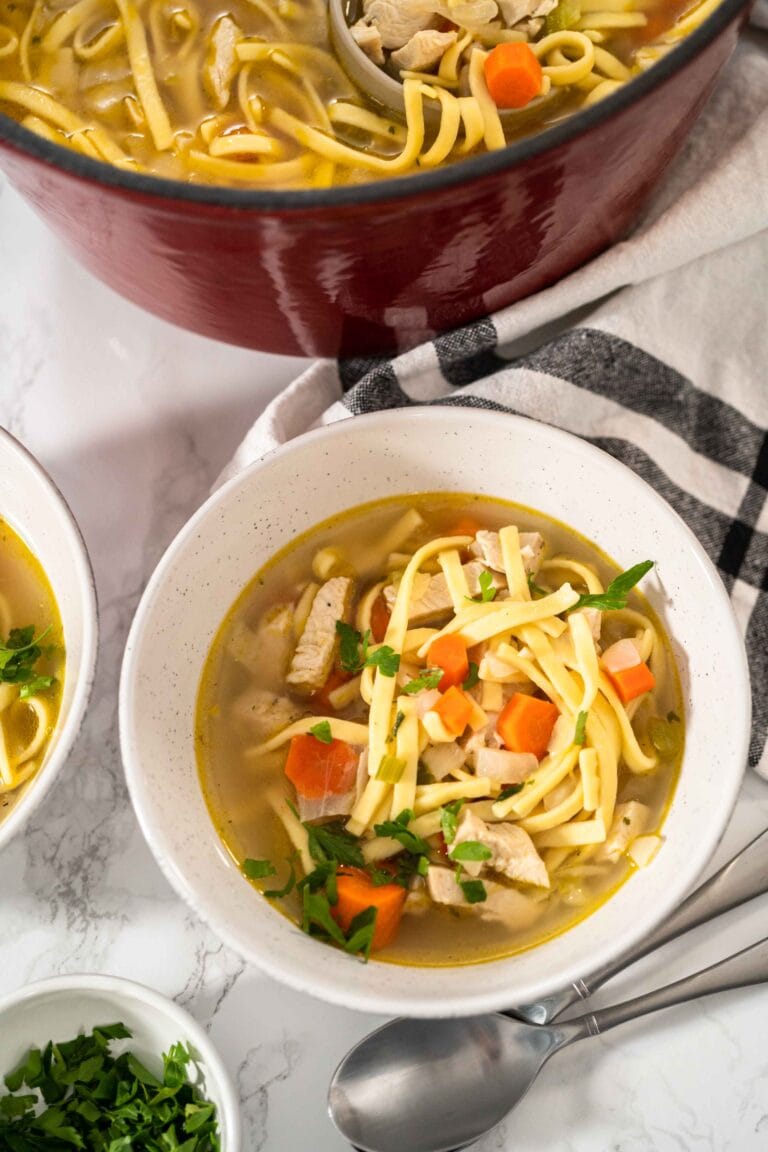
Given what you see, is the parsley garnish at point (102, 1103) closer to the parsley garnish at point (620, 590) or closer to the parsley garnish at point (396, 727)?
the parsley garnish at point (396, 727)

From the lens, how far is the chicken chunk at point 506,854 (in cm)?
209

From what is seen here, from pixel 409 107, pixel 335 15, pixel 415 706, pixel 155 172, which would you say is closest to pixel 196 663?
pixel 415 706

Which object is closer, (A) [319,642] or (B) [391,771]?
(B) [391,771]

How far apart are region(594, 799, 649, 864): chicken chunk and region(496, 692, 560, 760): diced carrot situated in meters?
0.18

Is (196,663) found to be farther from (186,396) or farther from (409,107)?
(409,107)

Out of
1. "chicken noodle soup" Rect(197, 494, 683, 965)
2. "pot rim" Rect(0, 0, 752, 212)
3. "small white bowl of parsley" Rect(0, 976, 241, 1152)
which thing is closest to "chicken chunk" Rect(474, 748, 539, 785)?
"chicken noodle soup" Rect(197, 494, 683, 965)

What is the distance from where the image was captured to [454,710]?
217 cm

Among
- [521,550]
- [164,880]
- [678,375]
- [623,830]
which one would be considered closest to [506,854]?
[623,830]

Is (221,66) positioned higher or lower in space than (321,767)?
higher

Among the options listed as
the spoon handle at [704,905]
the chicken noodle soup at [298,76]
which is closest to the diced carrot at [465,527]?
the chicken noodle soup at [298,76]

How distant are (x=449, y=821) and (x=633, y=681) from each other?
0.40 meters

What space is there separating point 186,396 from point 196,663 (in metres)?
0.68

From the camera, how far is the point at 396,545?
239 centimetres

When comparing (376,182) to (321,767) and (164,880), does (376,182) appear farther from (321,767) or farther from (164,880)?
(164,880)
